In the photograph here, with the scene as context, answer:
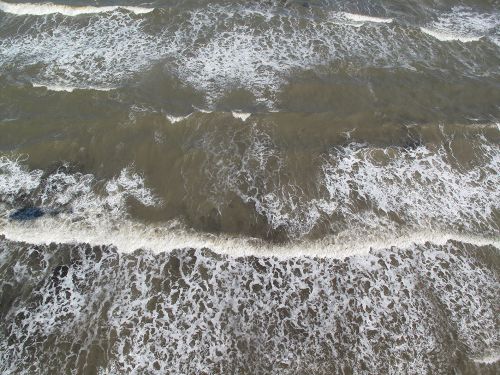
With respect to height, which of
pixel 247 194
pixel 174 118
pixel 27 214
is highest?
pixel 174 118

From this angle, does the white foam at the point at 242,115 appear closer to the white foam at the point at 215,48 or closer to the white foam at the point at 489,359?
the white foam at the point at 215,48

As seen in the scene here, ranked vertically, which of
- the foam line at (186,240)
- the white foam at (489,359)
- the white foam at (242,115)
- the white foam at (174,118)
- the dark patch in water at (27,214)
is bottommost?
the white foam at (489,359)

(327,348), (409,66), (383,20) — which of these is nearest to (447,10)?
(383,20)

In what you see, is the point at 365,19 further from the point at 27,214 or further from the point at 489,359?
the point at 27,214

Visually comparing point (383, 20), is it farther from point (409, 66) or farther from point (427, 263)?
point (427, 263)

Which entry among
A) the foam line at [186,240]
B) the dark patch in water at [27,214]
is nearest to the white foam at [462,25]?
the foam line at [186,240]

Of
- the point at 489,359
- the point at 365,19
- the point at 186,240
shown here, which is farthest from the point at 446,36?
the point at 186,240

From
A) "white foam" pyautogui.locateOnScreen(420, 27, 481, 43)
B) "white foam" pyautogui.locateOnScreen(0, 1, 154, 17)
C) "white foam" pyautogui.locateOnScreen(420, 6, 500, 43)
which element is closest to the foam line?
"white foam" pyautogui.locateOnScreen(420, 27, 481, 43)
